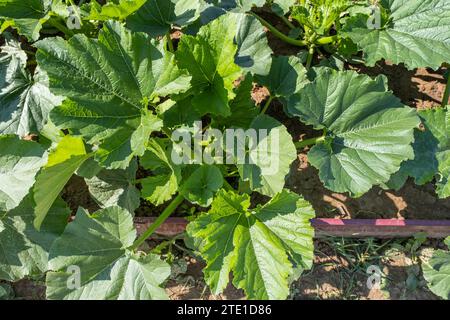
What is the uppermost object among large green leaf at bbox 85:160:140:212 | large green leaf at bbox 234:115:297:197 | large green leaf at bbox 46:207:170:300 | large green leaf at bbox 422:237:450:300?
large green leaf at bbox 234:115:297:197

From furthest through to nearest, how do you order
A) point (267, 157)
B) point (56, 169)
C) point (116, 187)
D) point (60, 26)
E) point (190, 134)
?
point (60, 26)
point (116, 187)
point (190, 134)
point (267, 157)
point (56, 169)

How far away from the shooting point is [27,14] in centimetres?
272

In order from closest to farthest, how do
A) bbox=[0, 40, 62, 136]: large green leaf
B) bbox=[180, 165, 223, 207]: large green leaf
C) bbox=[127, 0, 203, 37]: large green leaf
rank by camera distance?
bbox=[180, 165, 223, 207]: large green leaf
bbox=[127, 0, 203, 37]: large green leaf
bbox=[0, 40, 62, 136]: large green leaf

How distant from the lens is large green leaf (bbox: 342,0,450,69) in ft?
8.69

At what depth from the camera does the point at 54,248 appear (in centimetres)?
234

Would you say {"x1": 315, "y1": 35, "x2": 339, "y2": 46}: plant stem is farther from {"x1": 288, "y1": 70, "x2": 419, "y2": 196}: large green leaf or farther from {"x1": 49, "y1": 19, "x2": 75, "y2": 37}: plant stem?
{"x1": 49, "y1": 19, "x2": 75, "y2": 37}: plant stem

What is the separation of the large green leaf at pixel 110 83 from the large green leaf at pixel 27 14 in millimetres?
488

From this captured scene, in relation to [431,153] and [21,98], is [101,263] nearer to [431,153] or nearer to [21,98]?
[21,98]

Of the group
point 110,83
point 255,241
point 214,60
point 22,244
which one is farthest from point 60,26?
point 255,241

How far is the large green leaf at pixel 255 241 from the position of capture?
2.31m

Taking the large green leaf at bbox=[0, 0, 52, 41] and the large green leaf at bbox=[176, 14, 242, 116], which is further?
the large green leaf at bbox=[0, 0, 52, 41]

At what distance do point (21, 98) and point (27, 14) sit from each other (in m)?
0.47

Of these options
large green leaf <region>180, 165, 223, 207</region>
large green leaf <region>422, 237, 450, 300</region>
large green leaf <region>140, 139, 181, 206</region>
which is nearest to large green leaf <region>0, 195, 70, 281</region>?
large green leaf <region>140, 139, 181, 206</region>

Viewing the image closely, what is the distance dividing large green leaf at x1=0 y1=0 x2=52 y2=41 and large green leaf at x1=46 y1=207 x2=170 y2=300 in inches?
40.0
